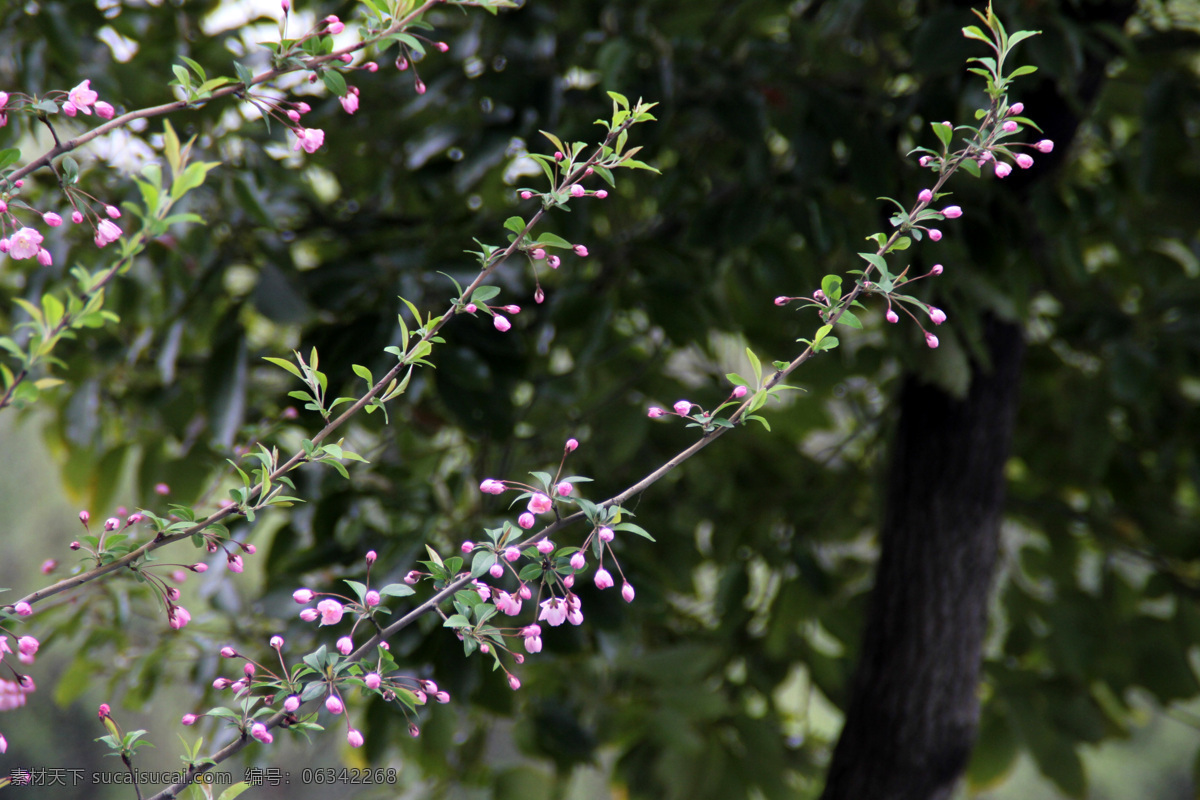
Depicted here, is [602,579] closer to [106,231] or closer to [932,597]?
[106,231]

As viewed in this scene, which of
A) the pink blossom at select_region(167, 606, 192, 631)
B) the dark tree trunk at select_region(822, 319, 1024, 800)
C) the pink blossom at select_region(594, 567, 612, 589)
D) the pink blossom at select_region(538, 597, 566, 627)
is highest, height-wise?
the pink blossom at select_region(594, 567, 612, 589)

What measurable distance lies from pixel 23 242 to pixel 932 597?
0.79m

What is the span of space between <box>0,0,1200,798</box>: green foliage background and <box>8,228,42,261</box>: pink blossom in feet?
0.86

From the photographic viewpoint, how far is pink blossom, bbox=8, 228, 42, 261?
1.08 ft

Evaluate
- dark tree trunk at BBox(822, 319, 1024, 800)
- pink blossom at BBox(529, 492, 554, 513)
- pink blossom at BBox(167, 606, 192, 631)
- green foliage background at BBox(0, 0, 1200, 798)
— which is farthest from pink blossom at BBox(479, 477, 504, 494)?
dark tree trunk at BBox(822, 319, 1024, 800)

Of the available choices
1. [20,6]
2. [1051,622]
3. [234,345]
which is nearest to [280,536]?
[234,345]

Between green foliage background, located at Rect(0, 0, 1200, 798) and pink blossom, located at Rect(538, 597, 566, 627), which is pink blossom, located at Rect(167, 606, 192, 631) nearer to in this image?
pink blossom, located at Rect(538, 597, 566, 627)

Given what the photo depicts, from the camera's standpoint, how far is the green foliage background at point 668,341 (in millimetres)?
744

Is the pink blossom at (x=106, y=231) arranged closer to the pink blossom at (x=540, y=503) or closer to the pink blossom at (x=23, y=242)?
the pink blossom at (x=23, y=242)

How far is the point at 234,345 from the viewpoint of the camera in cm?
78

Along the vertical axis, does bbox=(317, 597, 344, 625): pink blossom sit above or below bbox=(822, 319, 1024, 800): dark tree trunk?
above

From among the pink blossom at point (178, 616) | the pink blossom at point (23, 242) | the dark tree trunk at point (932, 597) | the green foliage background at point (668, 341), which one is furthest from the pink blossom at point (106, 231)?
the dark tree trunk at point (932, 597)

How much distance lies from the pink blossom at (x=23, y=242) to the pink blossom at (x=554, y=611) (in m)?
0.23

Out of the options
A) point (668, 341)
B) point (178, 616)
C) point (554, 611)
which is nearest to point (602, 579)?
point (554, 611)
